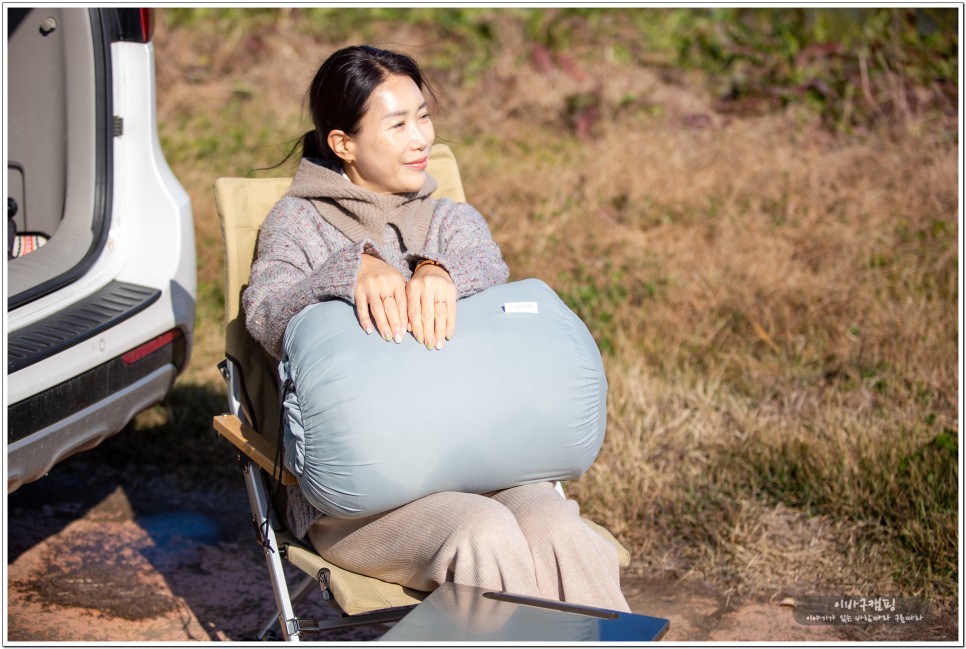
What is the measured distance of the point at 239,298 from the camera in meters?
2.81

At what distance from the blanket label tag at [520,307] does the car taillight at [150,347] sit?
1.19 metres

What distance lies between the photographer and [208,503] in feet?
12.5

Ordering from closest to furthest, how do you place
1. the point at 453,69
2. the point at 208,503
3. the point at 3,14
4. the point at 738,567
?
1. the point at 3,14
2. the point at 738,567
3. the point at 208,503
4. the point at 453,69

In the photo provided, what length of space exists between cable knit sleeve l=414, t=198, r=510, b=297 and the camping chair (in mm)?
337

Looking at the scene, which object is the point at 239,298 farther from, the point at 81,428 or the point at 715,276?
the point at 715,276

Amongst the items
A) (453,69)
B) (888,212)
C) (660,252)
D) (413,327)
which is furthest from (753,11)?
(413,327)

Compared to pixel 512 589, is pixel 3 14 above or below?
above

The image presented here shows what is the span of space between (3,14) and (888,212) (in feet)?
13.4

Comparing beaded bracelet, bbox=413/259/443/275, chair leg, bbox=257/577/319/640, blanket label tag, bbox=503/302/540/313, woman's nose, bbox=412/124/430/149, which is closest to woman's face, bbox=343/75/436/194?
woman's nose, bbox=412/124/430/149

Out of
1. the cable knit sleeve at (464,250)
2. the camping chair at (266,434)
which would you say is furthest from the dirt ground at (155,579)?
the cable knit sleeve at (464,250)

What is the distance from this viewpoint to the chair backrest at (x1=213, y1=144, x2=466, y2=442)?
9.09 feet

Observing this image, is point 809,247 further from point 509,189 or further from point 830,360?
point 509,189

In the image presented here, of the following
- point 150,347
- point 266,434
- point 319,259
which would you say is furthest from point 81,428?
point 319,259

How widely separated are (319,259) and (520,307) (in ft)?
2.07
